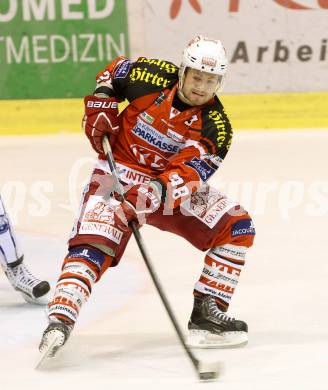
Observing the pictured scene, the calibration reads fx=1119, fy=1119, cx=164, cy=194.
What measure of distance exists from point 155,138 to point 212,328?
2.57 feet

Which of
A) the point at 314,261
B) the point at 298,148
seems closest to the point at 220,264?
the point at 314,261

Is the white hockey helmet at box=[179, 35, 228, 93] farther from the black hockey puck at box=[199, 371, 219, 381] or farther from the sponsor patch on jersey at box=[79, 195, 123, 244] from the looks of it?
the black hockey puck at box=[199, 371, 219, 381]

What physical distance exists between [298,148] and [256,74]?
3.35 ft

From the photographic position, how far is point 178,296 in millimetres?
5090

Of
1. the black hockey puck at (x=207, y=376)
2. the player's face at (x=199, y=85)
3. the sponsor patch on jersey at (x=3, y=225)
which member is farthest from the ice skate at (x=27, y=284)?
the black hockey puck at (x=207, y=376)

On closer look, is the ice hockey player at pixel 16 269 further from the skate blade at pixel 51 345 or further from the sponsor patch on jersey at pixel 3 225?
the skate blade at pixel 51 345

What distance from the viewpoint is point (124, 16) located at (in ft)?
29.9

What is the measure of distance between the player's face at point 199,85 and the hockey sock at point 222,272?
59 centimetres

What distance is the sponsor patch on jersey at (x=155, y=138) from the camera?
4.44m

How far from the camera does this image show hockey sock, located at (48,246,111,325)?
405 cm

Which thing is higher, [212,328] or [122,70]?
[122,70]

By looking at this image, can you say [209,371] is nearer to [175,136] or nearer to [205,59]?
[175,136]

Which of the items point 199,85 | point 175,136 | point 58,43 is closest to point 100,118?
point 175,136

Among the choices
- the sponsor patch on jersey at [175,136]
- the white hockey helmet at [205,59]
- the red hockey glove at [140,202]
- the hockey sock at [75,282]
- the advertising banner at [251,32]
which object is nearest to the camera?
the hockey sock at [75,282]
